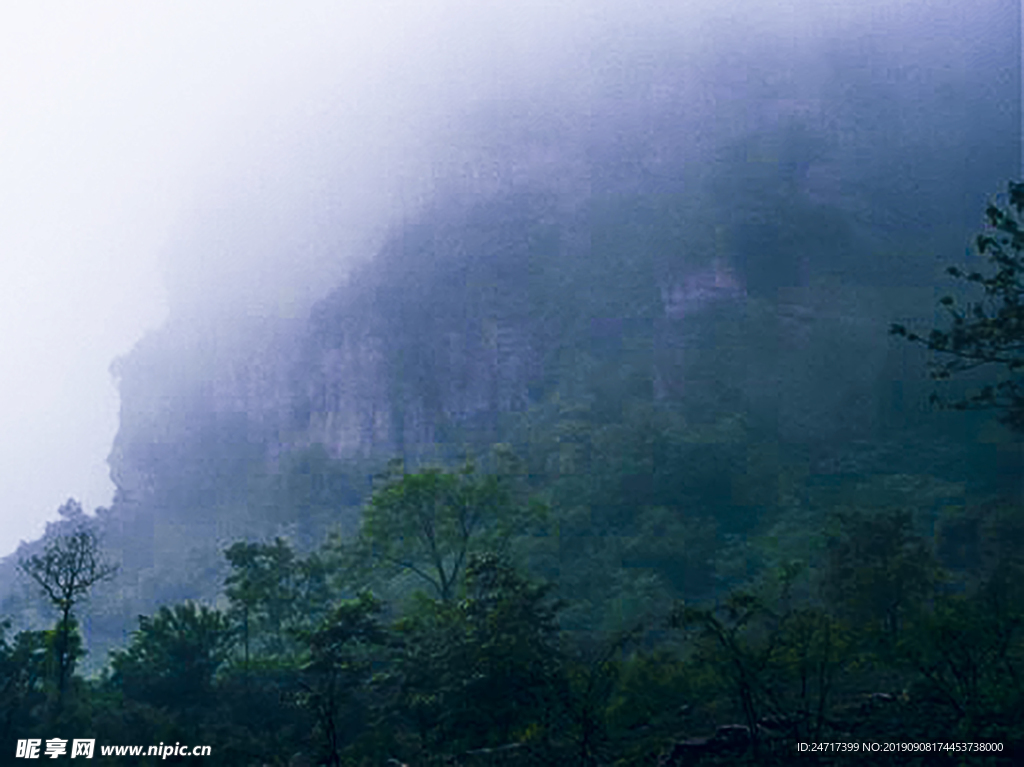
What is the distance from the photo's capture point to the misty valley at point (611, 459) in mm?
15523

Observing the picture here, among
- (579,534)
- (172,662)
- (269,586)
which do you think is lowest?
(172,662)

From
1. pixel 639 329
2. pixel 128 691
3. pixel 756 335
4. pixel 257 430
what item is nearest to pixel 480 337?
pixel 639 329

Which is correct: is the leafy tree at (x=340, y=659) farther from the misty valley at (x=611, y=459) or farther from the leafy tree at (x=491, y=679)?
the leafy tree at (x=491, y=679)

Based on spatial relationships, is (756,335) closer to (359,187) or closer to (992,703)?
(992,703)

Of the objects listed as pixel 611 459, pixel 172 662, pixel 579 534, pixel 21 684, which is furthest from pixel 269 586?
pixel 611 459

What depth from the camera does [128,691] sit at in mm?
23844

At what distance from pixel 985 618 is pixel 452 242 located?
10384 cm

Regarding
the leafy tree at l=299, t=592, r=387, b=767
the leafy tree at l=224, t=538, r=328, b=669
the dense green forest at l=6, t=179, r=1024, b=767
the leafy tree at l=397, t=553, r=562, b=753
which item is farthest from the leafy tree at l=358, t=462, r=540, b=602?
the leafy tree at l=397, t=553, r=562, b=753

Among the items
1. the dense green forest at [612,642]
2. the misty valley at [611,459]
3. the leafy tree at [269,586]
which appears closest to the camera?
the dense green forest at [612,642]

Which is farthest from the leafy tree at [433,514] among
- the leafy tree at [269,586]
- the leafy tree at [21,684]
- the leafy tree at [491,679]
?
the leafy tree at [491,679]

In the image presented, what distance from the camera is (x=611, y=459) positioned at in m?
59.9

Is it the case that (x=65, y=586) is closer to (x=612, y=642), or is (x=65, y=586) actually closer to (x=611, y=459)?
(x=612, y=642)

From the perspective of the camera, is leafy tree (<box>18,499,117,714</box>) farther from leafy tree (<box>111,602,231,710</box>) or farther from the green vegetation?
leafy tree (<box>111,602,231,710</box>)

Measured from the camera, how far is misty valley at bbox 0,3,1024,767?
611 inches
